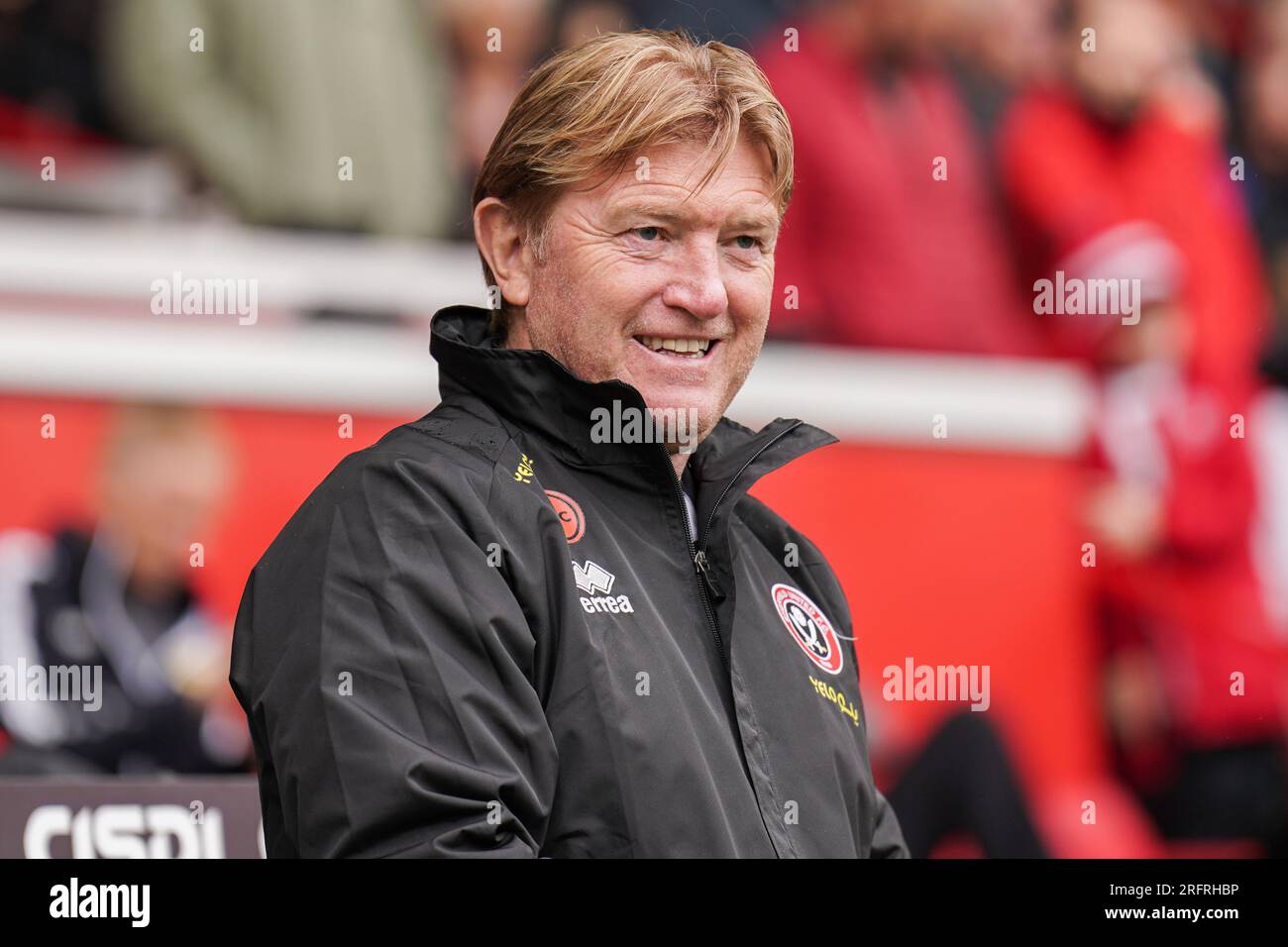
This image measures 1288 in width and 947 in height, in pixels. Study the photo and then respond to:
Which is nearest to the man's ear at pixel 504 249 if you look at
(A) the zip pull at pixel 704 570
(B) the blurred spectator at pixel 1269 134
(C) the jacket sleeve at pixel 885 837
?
(A) the zip pull at pixel 704 570

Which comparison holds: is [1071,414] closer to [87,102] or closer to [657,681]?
[87,102]

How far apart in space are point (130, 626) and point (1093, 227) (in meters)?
3.09

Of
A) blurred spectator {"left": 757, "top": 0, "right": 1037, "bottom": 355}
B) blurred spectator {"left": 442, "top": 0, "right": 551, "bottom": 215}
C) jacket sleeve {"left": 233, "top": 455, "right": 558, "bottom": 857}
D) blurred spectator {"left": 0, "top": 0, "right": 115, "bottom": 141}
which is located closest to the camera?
jacket sleeve {"left": 233, "top": 455, "right": 558, "bottom": 857}

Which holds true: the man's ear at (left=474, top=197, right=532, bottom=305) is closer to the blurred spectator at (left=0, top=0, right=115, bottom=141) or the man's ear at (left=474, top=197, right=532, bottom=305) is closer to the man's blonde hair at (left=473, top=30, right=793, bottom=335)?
the man's blonde hair at (left=473, top=30, right=793, bottom=335)

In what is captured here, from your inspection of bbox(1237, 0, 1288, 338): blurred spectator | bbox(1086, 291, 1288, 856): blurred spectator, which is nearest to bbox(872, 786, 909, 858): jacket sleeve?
bbox(1086, 291, 1288, 856): blurred spectator

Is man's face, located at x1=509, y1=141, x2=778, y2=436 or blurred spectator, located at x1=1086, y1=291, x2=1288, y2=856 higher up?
man's face, located at x1=509, y1=141, x2=778, y2=436

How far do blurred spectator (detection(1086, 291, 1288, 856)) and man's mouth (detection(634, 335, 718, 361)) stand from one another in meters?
3.46

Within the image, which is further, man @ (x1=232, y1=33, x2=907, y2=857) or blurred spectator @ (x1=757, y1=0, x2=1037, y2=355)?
blurred spectator @ (x1=757, y1=0, x2=1037, y2=355)

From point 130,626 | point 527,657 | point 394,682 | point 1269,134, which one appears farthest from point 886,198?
point 394,682

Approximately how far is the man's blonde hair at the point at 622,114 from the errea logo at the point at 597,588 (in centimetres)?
43

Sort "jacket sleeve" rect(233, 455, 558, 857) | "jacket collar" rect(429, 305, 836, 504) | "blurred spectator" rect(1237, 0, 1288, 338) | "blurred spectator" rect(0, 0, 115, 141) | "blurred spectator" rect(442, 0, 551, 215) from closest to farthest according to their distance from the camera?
"jacket sleeve" rect(233, 455, 558, 857), "jacket collar" rect(429, 305, 836, 504), "blurred spectator" rect(0, 0, 115, 141), "blurred spectator" rect(442, 0, 551, 215), "blurred spectator" rect(1237, 0, 1288, 338)

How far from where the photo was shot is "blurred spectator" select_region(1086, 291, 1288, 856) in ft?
16.8
